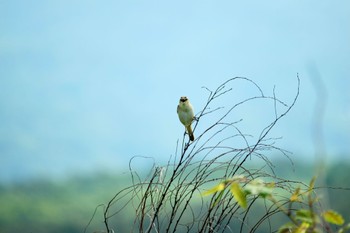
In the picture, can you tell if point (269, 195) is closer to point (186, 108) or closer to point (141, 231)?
point (141, 231)

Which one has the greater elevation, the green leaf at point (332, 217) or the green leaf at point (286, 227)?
the green leaf at point (286, 227)

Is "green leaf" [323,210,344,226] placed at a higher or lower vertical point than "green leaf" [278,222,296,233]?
lower

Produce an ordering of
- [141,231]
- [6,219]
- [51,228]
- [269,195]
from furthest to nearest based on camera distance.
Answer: [6,219]
[51,228]
[141,231]
[269,195]

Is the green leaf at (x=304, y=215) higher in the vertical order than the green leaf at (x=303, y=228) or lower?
higher

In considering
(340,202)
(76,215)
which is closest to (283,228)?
(340,202)

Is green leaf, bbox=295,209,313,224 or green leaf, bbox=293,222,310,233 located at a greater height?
green leaf, bbox=295,209,313,224

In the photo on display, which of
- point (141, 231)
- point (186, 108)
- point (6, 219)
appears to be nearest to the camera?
point (141, 231)

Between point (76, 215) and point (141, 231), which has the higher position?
point (76, 215)

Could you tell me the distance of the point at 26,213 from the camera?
50.3 feet

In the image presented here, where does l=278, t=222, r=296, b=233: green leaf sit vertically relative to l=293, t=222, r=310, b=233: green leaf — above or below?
above

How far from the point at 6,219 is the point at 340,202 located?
8554 millimetres

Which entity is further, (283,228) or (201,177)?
(201,177)

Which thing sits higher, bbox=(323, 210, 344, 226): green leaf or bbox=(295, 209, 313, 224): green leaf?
bbox=(295, 209, 313, 224): green leaf

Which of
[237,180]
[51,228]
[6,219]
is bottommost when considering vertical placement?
[237,180]
